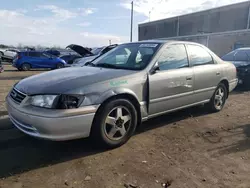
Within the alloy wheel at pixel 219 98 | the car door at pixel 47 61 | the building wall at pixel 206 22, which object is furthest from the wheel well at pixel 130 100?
the building wall at pixel 206 22

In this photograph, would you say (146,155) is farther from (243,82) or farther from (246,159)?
(243,82)

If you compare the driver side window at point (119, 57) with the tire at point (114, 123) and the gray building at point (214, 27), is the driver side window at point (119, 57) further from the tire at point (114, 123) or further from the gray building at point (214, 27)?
the gray building at point (214, 27)

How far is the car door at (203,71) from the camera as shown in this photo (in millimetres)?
4613

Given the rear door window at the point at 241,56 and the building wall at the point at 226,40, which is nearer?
the rear door window at the point at 241,56

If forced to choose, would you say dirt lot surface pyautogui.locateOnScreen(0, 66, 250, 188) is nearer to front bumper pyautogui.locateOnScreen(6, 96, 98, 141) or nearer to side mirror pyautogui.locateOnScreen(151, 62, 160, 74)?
front bumper pyautogui.locateOnScreen(6, 96, 98, 141)

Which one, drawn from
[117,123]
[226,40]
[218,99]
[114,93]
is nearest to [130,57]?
[114,93]

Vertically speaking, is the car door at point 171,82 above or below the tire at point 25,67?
above

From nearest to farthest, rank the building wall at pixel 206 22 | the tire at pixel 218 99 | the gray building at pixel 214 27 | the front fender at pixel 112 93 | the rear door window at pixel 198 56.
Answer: the front fender at pixel 112 93
the rear door window at pixel 198 56
the tire at pixel 218 99
the gray building at pixel 214 27
the building wall at pixel 206 22

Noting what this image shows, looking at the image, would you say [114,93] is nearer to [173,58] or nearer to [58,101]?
[58,101]

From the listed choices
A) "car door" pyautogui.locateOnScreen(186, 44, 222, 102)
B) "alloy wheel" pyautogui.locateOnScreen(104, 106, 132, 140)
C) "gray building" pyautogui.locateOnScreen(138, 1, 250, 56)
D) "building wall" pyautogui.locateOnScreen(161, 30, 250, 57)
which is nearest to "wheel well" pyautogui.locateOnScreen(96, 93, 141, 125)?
"alloy wheel" pyautogui.locateOnScreen(104, 106, 132, 140)

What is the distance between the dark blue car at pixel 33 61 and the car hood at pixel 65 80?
572 inches

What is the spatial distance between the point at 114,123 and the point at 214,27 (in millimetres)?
38197

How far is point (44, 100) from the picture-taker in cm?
298

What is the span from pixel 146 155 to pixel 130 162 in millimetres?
308
